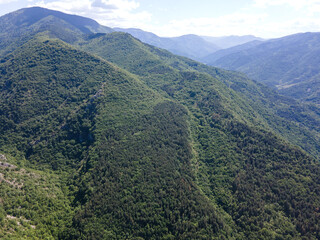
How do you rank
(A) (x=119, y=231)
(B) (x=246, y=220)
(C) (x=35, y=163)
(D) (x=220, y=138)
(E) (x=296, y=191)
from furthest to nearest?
(D) (x=220, y=138), (C) (x=35, y=163), (E) (x=296, y=191), (B) (x=246, y=220), (A) (x=119, y=231)

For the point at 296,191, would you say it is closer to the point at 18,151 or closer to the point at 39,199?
the point at 39,199

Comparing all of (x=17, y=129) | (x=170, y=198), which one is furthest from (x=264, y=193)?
(x=17, y=129)

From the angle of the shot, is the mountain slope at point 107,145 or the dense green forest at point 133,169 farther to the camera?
the mountain slope at point 107,145

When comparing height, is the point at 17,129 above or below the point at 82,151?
above

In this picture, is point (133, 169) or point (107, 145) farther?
point (107, 145)

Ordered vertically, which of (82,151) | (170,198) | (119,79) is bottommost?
(170,198)

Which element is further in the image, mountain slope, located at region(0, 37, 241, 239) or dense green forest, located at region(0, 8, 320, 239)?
mountain slope, located at region(0, 37, 241, 239)

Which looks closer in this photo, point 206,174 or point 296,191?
point 296,191

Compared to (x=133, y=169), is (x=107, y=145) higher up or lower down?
higher up
